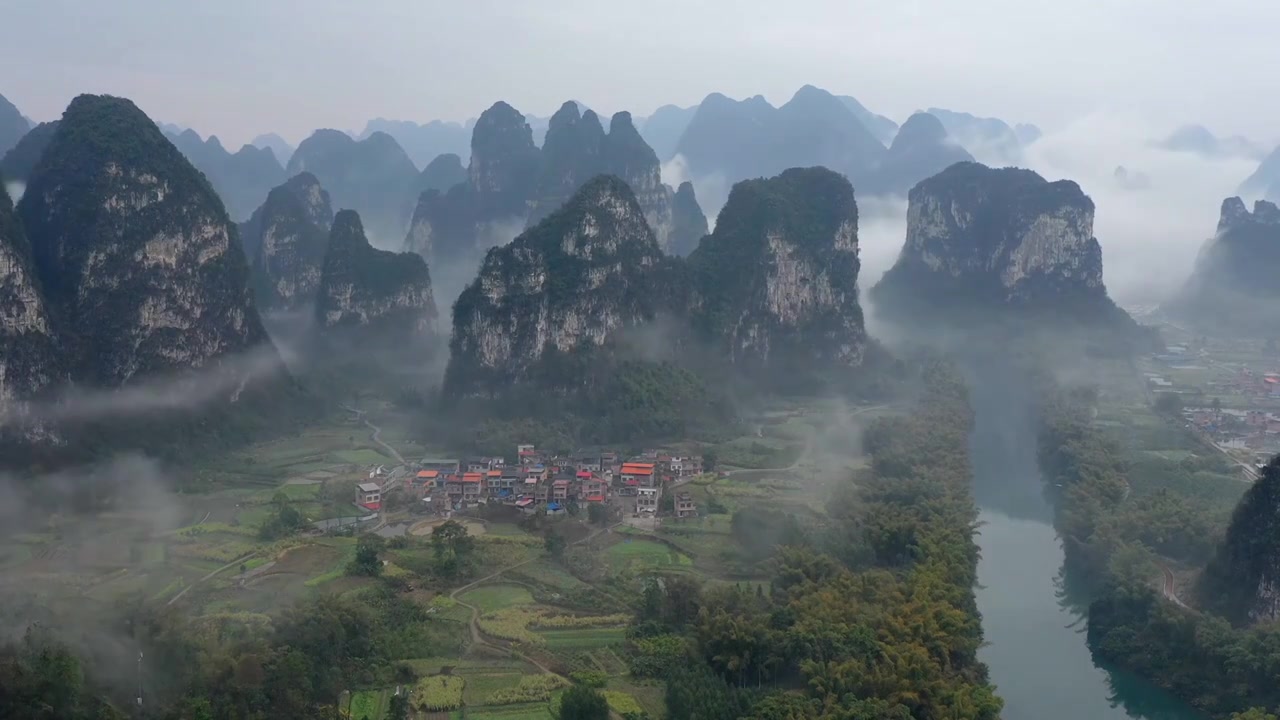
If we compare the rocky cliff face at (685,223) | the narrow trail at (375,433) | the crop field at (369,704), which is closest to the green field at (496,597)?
the crop field at (369,704)

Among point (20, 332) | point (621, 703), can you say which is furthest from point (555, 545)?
point (20, 332)

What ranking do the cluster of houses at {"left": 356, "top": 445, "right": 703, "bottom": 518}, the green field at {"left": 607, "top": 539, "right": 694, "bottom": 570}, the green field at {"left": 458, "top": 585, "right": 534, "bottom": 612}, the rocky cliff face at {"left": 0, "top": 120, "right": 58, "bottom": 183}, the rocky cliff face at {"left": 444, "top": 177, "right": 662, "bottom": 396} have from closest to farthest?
the green field at {"left": 458, "top": 585, "right": 534, "bottom": 612} → the green field at {"left": 607, "top": 539, "right": 694, "bottom": 570} → the cluster of houses at {"left": 356, "top": 445, "right": 703, "bottom": 518} → the rocky cliff face at {"left": 444, "top": 177, "right": 662, "bottom": 396} → the rocky cliff face at {"left": 0, "top": 120, "right": 58, "bottom": 183}

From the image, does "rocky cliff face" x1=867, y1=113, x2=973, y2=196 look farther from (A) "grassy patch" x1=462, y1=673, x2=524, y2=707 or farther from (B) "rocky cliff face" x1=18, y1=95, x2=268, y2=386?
(A) "grassy patch" x1=462, y1=673, x2=524, y2=707

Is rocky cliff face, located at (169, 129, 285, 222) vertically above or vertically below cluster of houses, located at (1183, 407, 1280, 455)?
above

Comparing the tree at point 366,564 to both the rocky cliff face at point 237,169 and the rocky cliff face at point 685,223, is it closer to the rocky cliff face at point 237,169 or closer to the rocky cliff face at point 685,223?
the rocky cliff face at point 685,223

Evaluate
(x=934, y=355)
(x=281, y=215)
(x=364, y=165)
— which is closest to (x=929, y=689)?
(x=934, y=355)

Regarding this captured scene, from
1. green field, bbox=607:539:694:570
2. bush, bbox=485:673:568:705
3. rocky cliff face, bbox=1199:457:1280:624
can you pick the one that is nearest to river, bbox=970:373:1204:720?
rocky cliff face, bbox=1199:457:1280:624
